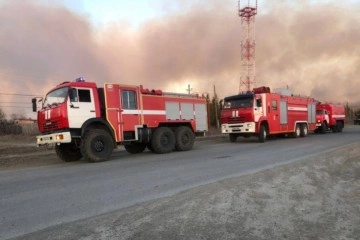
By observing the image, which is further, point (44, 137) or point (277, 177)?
point (44, 137)

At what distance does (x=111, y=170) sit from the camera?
13.0 meters

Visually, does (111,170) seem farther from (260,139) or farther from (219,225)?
(260,139)

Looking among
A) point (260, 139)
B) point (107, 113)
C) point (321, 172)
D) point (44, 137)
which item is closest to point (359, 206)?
point (321, 172)

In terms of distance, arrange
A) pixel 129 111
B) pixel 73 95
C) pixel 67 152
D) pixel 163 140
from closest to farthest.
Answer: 1. pixel 73 95
2. pixel 67 152
3. pixel 129 111
4. pixel 163 140

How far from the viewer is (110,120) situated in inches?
651

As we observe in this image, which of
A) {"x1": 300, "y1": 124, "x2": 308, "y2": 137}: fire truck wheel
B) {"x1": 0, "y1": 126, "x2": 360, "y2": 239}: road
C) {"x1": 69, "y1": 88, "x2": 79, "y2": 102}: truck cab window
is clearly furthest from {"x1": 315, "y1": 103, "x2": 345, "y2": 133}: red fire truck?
{"x1": 69, "y1": 88, "x2": 79, "y2": 102}: truck cab window

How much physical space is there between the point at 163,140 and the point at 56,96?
5.34 meters

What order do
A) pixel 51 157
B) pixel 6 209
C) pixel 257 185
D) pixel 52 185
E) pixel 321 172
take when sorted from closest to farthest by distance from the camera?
pixel 6 209 → pixel 257 185 → pixel 52 185 → pixel 321 172 → pixel 51 157

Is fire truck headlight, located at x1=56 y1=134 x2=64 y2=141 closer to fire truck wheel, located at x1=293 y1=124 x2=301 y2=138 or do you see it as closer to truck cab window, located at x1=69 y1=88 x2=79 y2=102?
truck cab window, located at x1=69 y1=88 x2=79 y2=102

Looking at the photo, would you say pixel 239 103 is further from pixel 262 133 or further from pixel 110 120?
pixel 110 120

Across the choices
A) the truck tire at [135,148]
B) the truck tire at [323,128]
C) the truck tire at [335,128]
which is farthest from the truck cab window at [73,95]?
the truck tire at [335,128]

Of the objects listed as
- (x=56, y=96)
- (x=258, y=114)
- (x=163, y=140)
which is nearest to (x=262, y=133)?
(x=258, y=114)

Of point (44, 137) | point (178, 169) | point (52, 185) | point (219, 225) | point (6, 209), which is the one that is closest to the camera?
point (219, 225)

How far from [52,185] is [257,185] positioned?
4994 millimetres
